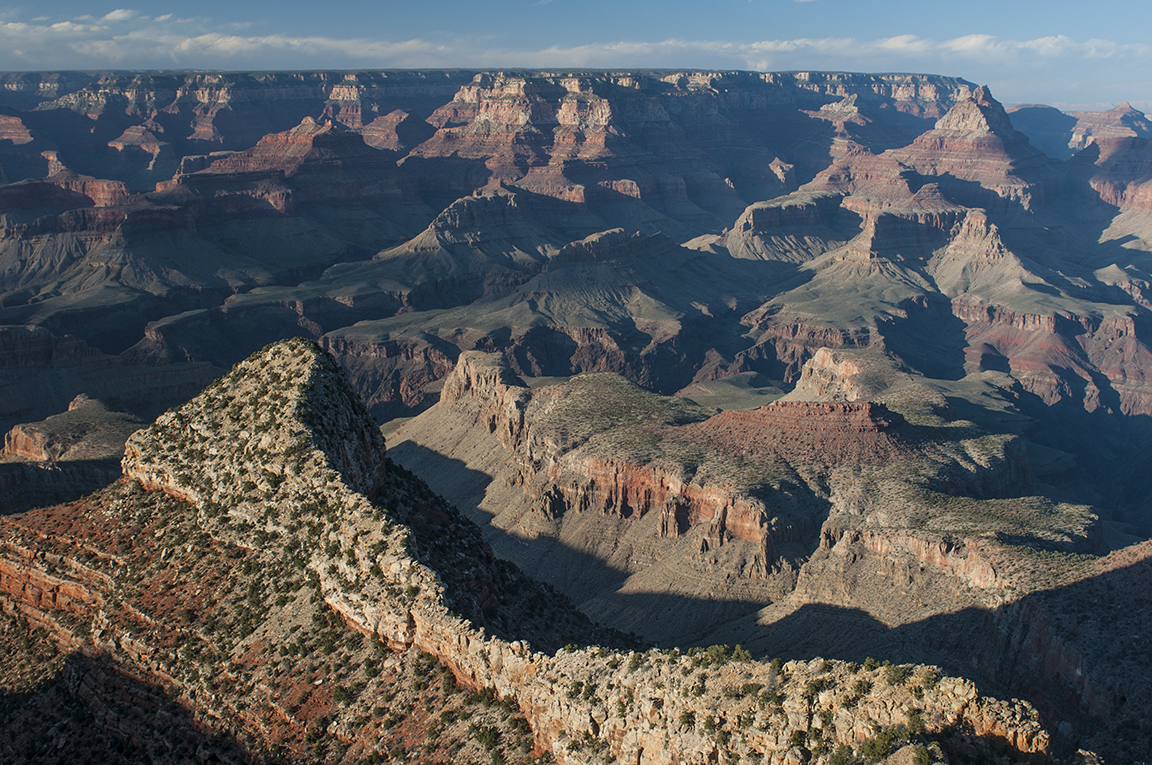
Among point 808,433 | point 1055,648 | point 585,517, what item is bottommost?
point 585,517

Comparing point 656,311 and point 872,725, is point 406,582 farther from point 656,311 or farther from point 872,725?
point 656,311

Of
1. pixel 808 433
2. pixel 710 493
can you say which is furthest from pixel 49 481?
pixel 808 433

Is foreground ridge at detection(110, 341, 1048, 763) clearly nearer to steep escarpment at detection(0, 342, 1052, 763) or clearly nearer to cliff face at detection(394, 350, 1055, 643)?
steep escarpment at detection(0, 342, 1052, 763)

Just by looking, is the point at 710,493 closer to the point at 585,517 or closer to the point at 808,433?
the point at 808,433

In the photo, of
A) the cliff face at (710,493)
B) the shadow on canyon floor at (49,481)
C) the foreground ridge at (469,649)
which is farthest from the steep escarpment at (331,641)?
the shadow on canyon floor at (49,481)

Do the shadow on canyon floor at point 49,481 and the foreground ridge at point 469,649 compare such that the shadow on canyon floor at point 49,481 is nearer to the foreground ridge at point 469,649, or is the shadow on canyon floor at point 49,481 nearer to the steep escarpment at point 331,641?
the steep escarpment at point 331,641

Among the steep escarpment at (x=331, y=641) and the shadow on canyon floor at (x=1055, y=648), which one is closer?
the steep escarpment at (x=331, y=641)

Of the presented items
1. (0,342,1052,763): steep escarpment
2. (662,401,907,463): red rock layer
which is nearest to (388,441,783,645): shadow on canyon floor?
(662,401,907,463): red rock layer
